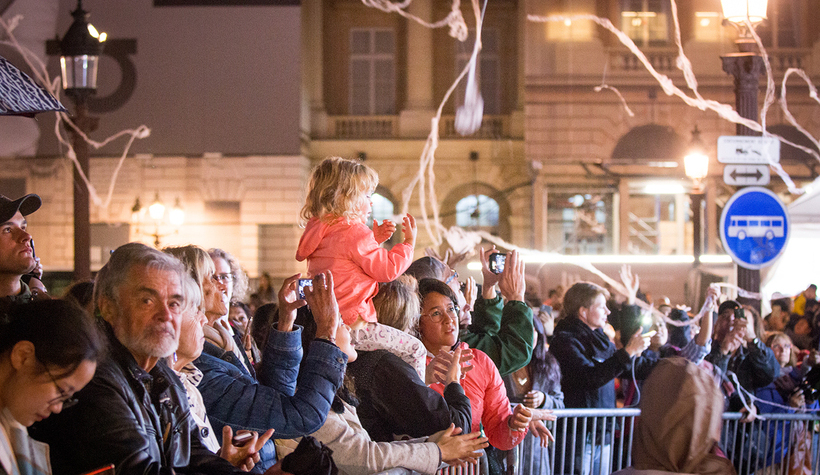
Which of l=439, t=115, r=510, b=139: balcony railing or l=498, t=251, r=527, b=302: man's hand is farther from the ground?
l=439, t=115, r=510, b=139: balcony railing

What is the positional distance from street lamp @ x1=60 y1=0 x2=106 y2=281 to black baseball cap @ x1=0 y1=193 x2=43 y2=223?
14.1ft

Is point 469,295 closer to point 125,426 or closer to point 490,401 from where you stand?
point 490,401

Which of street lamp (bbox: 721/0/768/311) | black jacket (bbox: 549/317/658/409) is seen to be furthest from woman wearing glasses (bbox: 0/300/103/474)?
street lamp (bbox: 721/0/768/311)

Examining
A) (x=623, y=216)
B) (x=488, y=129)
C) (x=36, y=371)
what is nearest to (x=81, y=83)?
(x=36, y=371)

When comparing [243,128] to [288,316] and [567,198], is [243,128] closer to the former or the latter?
[567,198]

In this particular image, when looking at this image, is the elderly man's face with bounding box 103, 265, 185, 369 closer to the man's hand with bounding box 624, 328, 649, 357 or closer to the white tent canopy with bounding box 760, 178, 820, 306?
the man's hand with bounding box 624, 328, 649, 357

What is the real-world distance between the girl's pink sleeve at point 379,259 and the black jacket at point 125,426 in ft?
3.81

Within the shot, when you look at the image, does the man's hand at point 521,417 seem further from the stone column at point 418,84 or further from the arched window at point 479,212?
the stone column at point 418,84

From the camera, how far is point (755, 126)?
6566mm

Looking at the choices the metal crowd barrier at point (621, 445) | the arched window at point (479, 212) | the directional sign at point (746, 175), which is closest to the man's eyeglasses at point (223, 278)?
the metal crowd barrier at point (621, 445)

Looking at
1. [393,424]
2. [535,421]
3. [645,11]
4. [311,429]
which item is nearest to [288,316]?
[311,429]

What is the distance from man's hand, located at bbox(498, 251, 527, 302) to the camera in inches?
151

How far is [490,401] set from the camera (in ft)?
11.8

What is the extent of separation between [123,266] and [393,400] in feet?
3.64
